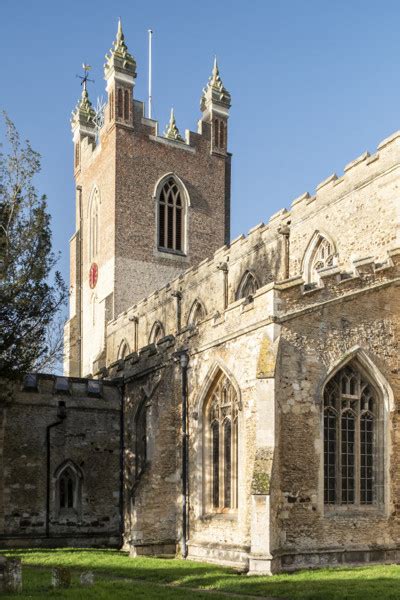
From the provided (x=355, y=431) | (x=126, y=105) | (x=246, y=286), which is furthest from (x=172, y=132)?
(x=355, y=431)

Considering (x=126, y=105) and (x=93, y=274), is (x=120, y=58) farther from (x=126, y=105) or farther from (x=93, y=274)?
(x=93, y=274)

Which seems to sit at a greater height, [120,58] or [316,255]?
[120,58]

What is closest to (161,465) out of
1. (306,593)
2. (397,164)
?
(306,593)

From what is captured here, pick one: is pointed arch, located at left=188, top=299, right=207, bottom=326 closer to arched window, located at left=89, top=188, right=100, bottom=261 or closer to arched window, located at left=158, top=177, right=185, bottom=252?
arched window, located at left=158, top=177, right=185, bottom=252

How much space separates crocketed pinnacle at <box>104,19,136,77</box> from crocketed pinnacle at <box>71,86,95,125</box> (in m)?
6.55

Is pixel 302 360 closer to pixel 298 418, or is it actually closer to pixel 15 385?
pixel 298 418

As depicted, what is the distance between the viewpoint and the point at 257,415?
57.7 ft

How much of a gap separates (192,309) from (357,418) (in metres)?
15.3

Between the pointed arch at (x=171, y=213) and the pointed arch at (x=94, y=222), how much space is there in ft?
11.6

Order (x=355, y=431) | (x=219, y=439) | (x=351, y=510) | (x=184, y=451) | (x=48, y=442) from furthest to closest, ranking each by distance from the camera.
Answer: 1. (x=48, y=442)
2. (x=184, y=451)
3. (x=219, y=439)
4. (x=355, y=431)
5. (x=351, y=510)

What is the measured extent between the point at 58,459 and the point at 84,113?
28777 mm

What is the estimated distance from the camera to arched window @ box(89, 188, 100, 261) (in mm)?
43844

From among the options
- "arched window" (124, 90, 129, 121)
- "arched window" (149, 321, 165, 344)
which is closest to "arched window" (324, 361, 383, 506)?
"arched window" (149, 321, 165, 344)

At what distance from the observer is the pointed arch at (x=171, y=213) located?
4241cm
